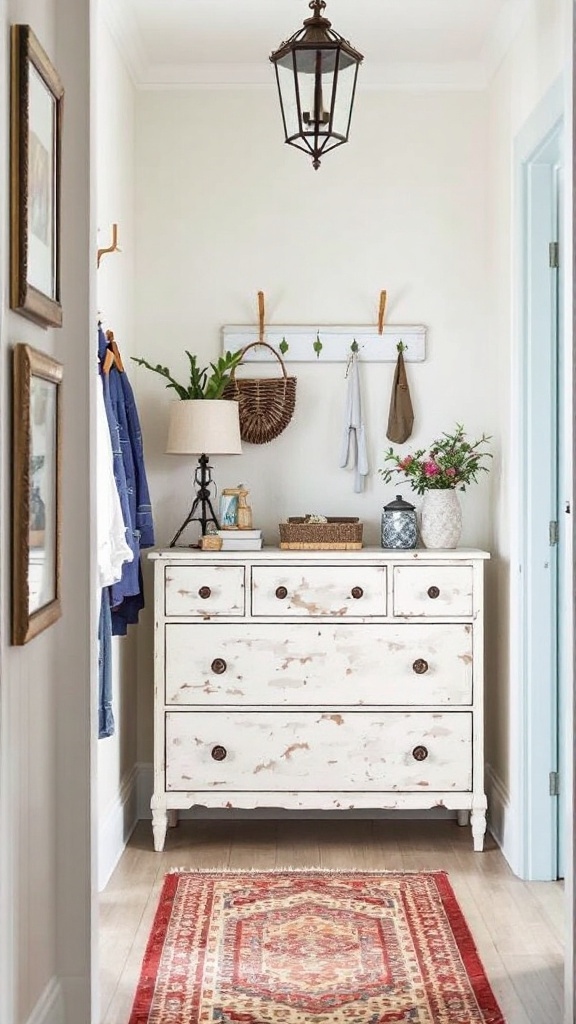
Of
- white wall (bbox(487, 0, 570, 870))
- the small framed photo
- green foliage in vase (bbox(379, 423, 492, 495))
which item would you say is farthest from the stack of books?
the small framed photo

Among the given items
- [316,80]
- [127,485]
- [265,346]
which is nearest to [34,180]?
[316,80]

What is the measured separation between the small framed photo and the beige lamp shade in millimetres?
1696

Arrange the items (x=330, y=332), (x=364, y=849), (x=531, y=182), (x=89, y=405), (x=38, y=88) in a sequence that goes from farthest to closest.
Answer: (x=330, y=332)
(x=364, y=849)
(x=531, y=182)
(x=89, y=405)
(x=38, y=88)

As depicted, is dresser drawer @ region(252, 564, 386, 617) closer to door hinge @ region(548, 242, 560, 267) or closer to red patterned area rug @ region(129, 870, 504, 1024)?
red patterned area rug @ region(129, 870, 504, 1024)

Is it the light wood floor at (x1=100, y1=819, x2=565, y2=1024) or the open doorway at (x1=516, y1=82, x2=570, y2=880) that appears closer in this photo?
the light wood floor at (x1=100, y1=819, x2=565, y2=1024)

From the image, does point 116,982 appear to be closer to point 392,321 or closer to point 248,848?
point 248,848

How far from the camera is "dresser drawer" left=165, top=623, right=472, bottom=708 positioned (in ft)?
12.8

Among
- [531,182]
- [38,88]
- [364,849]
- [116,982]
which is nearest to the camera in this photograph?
[38,88]

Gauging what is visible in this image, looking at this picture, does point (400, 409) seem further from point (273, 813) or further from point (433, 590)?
point (273, 813)

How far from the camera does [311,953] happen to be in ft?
9.83

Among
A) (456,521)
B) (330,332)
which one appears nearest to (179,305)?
(330,332)

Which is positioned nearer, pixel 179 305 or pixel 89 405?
pixel 89 405

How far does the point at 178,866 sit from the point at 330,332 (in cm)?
200

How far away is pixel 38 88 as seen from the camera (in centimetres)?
210
